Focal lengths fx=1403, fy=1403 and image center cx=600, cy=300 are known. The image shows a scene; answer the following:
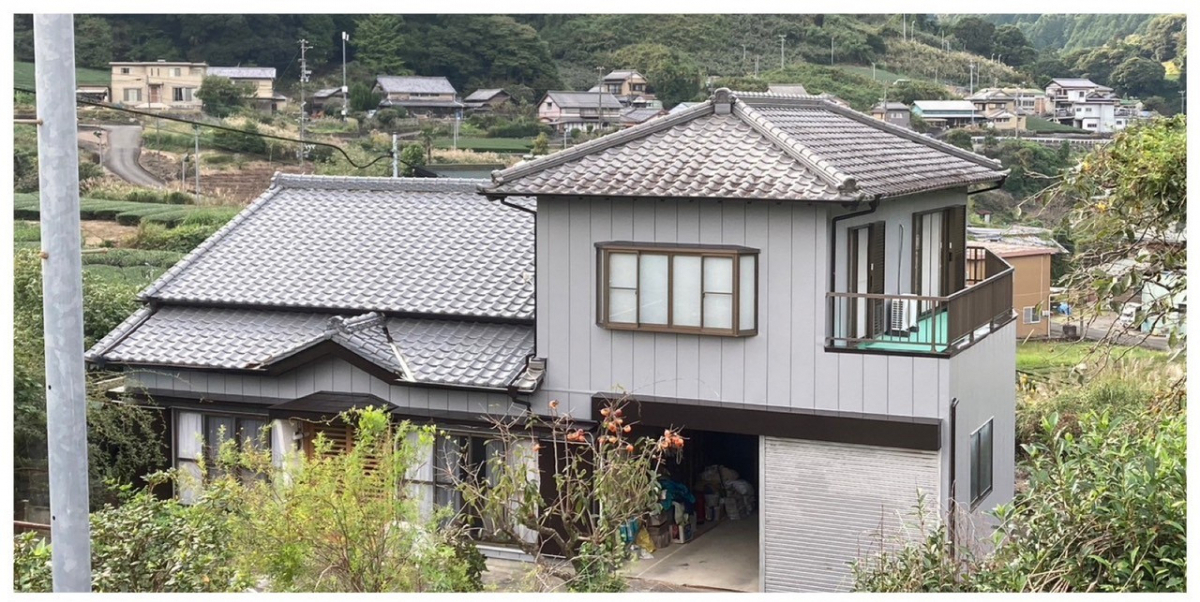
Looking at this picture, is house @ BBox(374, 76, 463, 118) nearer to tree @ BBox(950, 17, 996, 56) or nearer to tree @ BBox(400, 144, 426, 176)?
tree @ BBox(400, 144, 426, 176)

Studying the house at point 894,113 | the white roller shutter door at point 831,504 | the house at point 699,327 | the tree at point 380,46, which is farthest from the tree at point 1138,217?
the tree at point 380,46

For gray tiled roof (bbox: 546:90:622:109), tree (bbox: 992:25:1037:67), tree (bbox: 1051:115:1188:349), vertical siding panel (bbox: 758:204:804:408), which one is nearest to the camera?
tree (bbox: 1051:115:1188:349)

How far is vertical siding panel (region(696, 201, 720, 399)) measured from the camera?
43.7ft

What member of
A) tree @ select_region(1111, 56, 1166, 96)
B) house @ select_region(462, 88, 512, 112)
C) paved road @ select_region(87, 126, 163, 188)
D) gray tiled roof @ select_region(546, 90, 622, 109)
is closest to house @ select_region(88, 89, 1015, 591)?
paved road @ select_region(87, 126, 163, 188)

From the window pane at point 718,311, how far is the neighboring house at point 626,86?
49.7 metres

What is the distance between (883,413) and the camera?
12859 millimetres

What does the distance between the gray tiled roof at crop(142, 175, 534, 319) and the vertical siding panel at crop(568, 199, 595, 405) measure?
0.86 meters

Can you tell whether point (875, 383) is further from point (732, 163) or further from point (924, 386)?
point (732, 163)

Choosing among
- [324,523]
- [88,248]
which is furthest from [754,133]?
[88,248]

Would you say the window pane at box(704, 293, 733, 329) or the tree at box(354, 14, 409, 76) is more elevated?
the tree at box(354, 14, 409, 76)

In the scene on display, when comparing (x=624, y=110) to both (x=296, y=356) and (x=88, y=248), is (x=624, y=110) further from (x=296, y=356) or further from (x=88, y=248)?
(x=296, y=356)

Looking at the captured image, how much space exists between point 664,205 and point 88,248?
32.5 m

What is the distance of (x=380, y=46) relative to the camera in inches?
2461

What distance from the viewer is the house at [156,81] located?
192 ft
